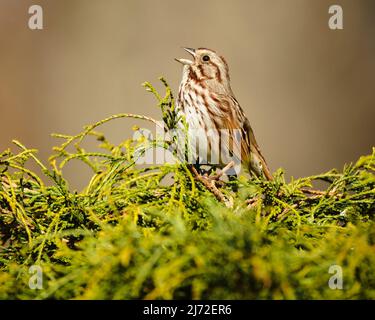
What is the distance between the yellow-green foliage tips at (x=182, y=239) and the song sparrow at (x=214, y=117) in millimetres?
576

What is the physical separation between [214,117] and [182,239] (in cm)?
106

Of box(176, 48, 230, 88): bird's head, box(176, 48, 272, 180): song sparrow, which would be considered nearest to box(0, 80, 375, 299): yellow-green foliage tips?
box(176, 48, 272, 180): song sparrow

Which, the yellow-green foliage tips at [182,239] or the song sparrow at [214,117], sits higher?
the song sparrow at [214,117]

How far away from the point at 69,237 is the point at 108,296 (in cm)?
27

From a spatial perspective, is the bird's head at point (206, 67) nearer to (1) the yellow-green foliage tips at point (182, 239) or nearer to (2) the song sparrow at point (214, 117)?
(2) the song sparrow at point (214, 117)

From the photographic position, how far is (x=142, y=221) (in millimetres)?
933

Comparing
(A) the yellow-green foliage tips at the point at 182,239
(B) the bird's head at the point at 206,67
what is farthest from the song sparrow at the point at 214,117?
(A) the yellow-green foliage tips at the point at 182,239

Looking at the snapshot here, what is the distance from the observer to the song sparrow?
5.47ft

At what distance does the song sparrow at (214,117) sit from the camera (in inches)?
65.6

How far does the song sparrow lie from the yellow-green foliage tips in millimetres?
576

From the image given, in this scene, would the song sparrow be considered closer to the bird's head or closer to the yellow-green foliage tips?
the bird's head

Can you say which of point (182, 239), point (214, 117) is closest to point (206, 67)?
point (214, 117)

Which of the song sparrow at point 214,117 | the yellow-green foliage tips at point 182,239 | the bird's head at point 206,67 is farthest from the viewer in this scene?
the bird's head at point 206,67
